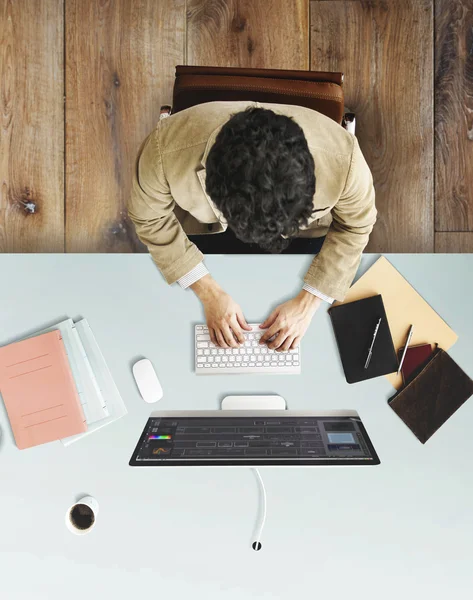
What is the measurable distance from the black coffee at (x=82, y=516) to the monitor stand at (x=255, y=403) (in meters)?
0.41

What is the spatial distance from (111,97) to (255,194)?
44.5 inches

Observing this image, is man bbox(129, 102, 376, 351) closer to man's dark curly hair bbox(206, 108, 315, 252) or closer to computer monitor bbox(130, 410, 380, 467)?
man's dark curly hair bbox(206, 108, 315, 252)

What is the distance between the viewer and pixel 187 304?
1.08m

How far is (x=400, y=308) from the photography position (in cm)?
107

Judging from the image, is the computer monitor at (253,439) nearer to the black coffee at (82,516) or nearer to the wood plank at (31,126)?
the black coffee at (82,516)

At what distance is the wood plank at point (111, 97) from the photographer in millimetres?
1551

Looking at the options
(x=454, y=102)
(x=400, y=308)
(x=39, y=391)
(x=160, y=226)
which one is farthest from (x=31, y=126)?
(x=454, y=102)

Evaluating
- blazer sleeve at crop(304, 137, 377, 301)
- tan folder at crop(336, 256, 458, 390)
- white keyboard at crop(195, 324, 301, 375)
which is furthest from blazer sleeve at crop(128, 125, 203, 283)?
tan folder at crop(336, 256, 458, 390)

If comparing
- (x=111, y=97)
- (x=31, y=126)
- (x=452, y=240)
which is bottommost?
(x=452, y=240)

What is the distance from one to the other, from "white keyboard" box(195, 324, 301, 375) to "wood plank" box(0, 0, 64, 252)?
0.81 meters

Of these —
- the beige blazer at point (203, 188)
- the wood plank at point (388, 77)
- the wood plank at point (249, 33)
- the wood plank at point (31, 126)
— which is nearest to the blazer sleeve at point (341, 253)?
the beige blazer at point (203, 188)

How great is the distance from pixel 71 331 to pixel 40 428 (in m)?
0.24

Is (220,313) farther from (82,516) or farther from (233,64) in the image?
(233,64)

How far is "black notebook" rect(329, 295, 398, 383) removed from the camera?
41.7 inches
